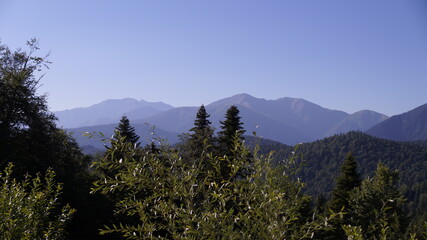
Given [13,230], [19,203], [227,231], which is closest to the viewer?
[227,231]

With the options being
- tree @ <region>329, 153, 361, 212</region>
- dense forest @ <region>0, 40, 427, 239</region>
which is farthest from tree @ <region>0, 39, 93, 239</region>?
tree @ <region>329, 153, 361, 212</region>

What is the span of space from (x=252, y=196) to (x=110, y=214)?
2234 cm

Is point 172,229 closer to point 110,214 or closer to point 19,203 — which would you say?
point 19,203

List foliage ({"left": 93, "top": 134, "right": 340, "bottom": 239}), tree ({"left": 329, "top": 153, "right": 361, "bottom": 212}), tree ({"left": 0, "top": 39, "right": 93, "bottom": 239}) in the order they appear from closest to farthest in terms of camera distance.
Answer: foliage ({"left": 93, "top": 134, "right": 340, "bottom": 239}), tree ({"left": 0, "top": 39, "right": 93, "bottom": 239}), tree ({"left": 329, "top": 153, "right": 361, "bottom": 212})

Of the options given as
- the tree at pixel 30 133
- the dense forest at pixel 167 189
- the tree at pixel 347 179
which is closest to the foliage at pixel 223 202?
the dense forest at pixel 167 189

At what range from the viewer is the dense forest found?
393 centimetres

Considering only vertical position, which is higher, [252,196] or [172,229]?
[252,196]

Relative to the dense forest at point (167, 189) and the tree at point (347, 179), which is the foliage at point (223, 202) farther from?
the tree at point (347, 179)


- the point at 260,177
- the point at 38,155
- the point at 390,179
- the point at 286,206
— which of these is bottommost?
the point at 390,179

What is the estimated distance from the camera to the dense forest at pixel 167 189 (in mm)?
3928

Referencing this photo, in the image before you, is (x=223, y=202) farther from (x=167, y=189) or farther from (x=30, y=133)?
(x=30, y=133)

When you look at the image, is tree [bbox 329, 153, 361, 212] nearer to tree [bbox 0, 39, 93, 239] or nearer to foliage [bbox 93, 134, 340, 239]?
tree [bbox 0, 39, 93, 239]

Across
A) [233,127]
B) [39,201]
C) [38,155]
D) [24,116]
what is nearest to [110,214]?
[38,155]

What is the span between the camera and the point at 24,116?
21.6m
